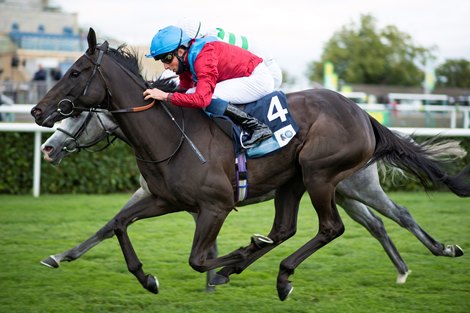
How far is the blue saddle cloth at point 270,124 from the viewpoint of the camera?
468cm

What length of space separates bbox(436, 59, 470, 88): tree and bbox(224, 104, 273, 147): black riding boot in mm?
36138

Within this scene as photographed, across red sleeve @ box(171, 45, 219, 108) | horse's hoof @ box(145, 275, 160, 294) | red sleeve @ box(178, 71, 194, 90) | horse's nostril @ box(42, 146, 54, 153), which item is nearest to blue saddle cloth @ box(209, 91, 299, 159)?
red sleeve @ box(171, 45, 219, 108)

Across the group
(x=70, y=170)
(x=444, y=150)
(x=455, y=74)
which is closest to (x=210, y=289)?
(x=444, y=150)

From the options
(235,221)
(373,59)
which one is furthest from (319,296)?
(373,59)

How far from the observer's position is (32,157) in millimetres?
9633

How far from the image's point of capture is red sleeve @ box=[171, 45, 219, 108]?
446 cm

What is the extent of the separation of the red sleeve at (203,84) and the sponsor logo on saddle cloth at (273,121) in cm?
41

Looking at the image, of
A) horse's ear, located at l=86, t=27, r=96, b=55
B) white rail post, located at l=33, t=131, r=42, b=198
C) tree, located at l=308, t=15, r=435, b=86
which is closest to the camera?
horse's ear, located at l=86, t=27, r=96, b=55

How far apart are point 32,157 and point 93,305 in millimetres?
5366

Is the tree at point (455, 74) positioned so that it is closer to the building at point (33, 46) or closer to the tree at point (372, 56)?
the tree at point (372, 56)

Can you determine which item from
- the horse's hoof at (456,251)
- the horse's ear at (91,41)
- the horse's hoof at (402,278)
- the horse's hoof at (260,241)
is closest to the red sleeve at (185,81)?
the horse's ear at (91,41)

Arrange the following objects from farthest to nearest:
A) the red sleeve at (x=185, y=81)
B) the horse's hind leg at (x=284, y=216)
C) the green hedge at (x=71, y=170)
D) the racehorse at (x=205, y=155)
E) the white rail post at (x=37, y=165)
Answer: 1. the green hedge at (x=71, y=170)
2. the white rail post at (x=37, y=165)
3. the horse's hind leg at (x=284, y=216)
4. the red sleeve at (x=185, y=81)
5. the racehorse at (x=205, y=155)

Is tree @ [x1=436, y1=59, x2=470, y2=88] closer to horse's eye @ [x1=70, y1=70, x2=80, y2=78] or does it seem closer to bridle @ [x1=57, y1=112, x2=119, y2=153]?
bridle @ [x1=57, y1=112, x2=119, y2=153]

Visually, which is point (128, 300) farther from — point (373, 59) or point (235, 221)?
point (373, 59)
